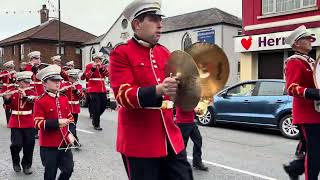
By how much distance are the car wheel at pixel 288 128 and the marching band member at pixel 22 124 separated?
241 inches

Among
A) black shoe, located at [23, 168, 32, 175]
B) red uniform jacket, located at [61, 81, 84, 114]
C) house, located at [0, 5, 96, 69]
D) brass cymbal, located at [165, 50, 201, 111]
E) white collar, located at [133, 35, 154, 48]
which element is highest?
house, located at [0, 5, 96, 69]

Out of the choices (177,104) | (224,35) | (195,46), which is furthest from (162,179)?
(224,35)

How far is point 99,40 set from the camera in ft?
151

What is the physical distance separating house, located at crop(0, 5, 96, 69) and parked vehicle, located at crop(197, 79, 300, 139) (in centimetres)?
4094

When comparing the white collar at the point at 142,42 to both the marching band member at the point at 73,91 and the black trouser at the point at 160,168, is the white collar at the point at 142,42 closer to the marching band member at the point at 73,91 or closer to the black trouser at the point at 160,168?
the black trouser at the point at 160,168

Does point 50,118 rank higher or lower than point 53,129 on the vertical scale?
higher

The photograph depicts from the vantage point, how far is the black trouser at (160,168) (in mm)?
3111

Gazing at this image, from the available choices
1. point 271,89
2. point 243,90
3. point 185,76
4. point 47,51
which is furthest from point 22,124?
point 47,51

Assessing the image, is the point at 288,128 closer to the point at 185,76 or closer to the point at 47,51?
the point at 185,76

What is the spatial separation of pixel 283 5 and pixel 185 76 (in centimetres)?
1683

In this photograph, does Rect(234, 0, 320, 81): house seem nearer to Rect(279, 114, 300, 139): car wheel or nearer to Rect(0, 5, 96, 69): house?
Rect(279, 114, 300, 139): car wheel

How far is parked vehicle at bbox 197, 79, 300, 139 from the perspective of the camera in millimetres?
10617

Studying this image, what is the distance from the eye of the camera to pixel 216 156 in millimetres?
8094

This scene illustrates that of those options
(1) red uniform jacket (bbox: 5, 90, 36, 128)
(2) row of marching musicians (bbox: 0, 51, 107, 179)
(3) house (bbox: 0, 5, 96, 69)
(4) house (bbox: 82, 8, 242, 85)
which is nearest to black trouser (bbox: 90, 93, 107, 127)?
A: (2) row of marching musicians (bbox: 0, 51, 107, 179)
